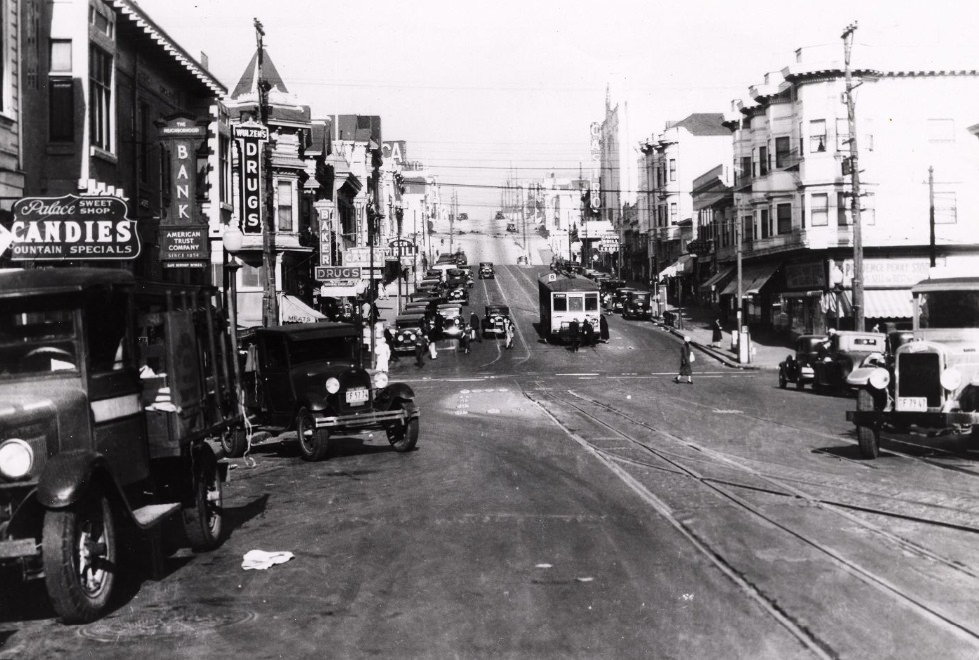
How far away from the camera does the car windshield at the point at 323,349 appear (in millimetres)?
17922

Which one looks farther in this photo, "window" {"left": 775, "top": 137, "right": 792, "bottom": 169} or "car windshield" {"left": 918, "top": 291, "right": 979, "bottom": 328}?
"window" {"left": 775, "top": 137, "right": 792, "bottom": 169}

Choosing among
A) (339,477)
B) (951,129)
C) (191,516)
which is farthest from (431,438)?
(951,129)

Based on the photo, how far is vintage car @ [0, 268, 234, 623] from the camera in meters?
6.95

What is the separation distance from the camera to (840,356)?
1167 inches

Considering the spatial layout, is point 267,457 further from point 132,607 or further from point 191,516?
point 132,607

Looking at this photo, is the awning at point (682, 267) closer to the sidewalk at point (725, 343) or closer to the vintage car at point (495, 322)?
the sidewalk at point (725, 343)

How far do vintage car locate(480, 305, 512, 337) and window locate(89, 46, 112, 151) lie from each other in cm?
3238

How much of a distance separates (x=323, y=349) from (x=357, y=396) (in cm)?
148

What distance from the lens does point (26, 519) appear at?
Answer: 7.15 metres

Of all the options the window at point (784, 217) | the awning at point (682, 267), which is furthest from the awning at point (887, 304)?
the awning at point (682, 267)

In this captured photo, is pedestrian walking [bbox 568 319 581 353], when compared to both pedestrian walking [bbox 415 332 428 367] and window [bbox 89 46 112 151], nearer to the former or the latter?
pedestrian walking [bbox 415 332 428 367]

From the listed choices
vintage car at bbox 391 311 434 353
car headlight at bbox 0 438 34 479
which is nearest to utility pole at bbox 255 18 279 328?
car headlight at bbox 0 438 34 479

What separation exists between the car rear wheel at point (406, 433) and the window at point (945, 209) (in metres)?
41.4

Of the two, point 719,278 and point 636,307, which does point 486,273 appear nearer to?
point 636,307
